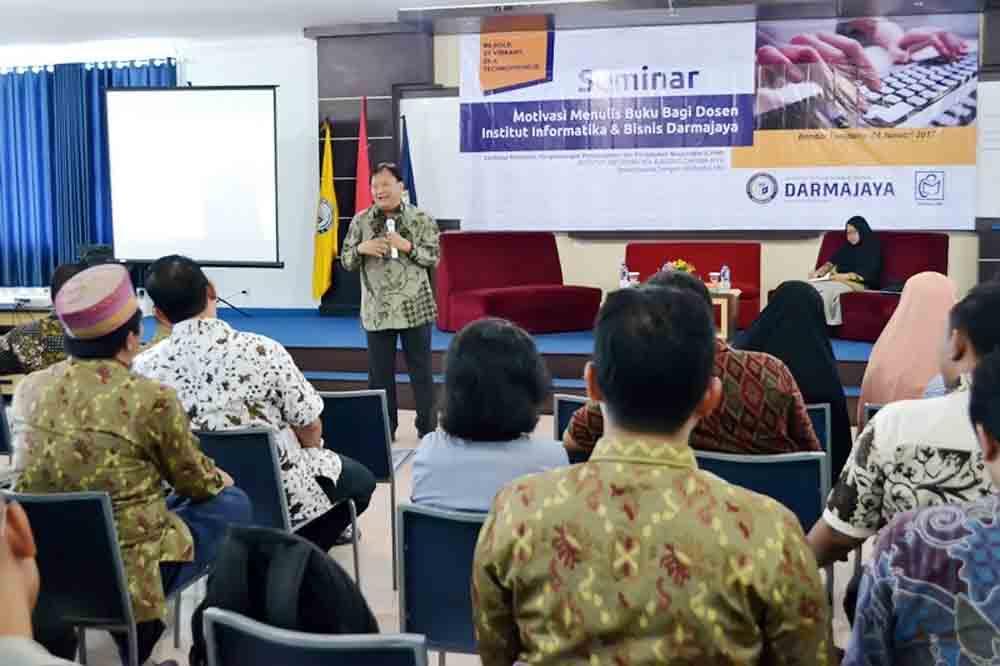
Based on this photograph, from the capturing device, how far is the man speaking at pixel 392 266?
529cm

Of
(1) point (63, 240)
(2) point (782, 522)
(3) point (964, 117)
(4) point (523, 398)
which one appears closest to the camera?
(2) point (782, 522)

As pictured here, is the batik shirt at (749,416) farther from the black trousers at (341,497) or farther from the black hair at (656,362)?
the black hair at (656,362)

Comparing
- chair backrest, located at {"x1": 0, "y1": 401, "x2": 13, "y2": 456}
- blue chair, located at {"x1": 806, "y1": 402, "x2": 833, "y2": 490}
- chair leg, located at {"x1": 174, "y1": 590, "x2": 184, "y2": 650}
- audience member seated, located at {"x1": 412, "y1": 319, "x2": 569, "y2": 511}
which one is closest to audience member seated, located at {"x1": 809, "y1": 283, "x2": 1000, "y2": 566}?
audience member seated, located at {"x1": 412, "y1": 319, "x2": 569, "y2": 511}

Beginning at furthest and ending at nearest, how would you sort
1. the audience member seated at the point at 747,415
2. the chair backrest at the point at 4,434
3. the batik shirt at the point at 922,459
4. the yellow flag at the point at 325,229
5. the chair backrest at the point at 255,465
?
1. the yellow flag at the point at 325,229
2. the chair backrest at the point at 4,434
3. the chair backrest at the point at 255,465
4. the audience member seated at the point at 747,415
5. the batik shirt at the point at 922,459

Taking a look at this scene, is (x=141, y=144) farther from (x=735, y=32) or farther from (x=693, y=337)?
(x=693, y=337)

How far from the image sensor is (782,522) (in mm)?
1248

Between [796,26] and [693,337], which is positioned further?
[796,26]

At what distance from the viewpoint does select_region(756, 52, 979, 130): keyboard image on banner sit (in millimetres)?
8016

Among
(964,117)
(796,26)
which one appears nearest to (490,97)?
(796,26)

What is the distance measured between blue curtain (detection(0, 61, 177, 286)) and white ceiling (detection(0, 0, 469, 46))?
41cm

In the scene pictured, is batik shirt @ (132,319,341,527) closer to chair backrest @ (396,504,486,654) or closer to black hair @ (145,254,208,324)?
black hair @ (145,254,208,324)

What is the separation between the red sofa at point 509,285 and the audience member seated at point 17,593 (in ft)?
22.0

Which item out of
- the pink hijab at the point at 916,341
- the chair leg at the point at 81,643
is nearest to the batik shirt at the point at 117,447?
the chair leg at the point at 81,643

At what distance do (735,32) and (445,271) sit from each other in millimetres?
2805
